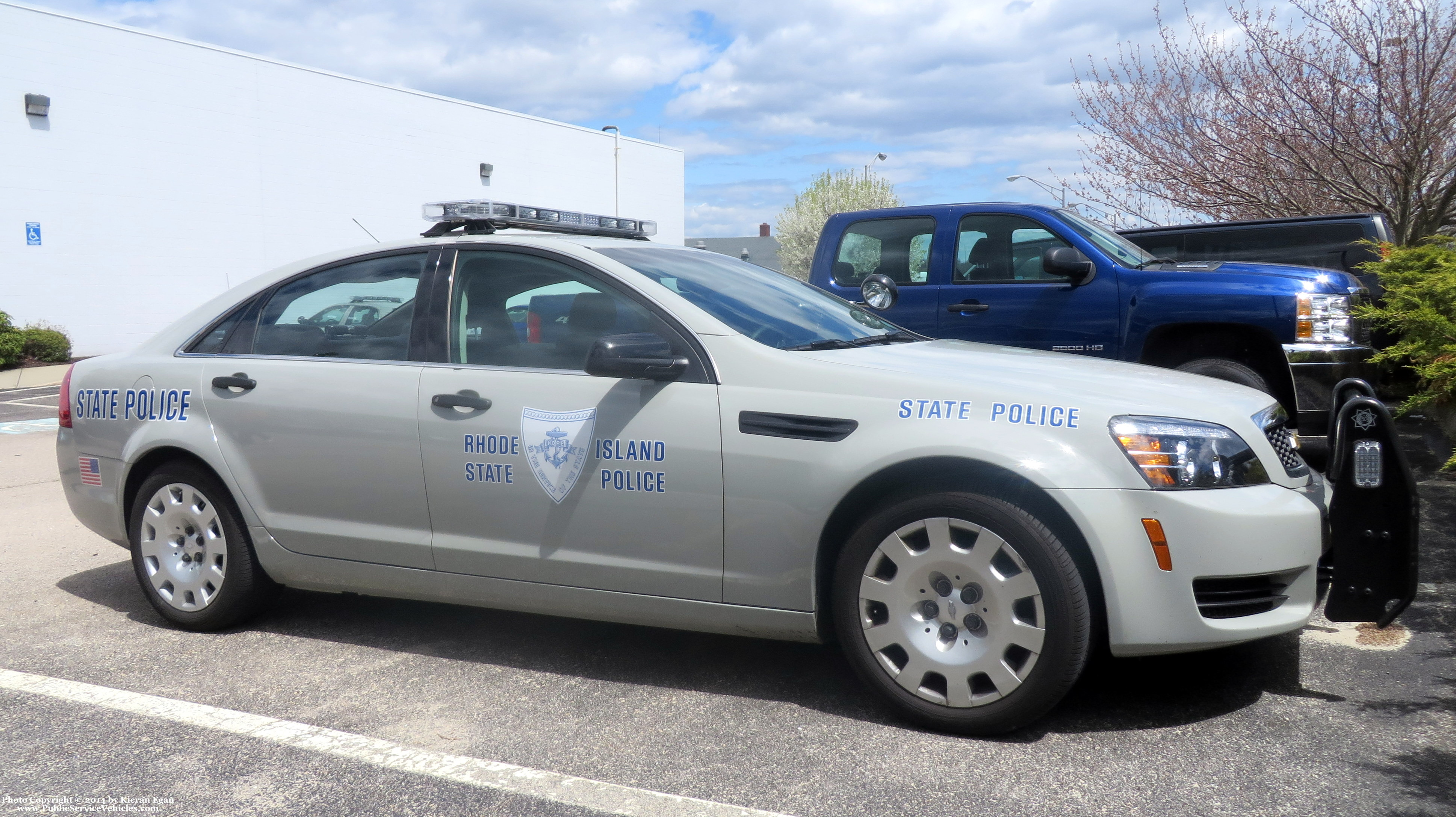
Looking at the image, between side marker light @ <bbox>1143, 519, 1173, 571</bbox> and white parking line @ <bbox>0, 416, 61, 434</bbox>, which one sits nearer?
side marker light @ <bbox>1143, 519, 1173, 571</bbox>

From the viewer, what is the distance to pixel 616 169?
36188mm

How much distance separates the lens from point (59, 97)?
2109cm

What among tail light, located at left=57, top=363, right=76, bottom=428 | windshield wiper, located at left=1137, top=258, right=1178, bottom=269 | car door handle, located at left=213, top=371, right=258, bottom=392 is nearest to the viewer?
car door handle, located at left=213, top=371, right=258, bottom=392

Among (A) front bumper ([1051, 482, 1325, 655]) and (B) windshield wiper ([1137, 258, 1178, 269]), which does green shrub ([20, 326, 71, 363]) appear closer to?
(B) windshield wiper ([1137, 258, 1178, 269])

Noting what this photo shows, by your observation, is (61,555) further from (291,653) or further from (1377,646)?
(1377,646)

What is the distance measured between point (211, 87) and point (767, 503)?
24.3 m

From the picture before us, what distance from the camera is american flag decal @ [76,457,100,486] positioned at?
472 centimetres

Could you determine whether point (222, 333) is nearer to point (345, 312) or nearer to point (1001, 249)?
point (345, 312)

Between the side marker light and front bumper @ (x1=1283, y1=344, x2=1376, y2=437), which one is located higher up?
front bumper @ (x1=1283, y1=344, x2=1376, y2=437)

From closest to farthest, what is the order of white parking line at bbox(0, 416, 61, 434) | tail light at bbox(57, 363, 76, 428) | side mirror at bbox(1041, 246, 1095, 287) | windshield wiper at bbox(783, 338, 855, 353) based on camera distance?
windshield wiper at bbox(783, 338, 855, 353), tail light at bbox(57, 363, 76, 428), side mirror at bbox(1041, 246, 1095, 287), white parking line at bbox(0, 416, 61, 434)

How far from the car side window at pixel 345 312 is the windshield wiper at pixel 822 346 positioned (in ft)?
4.83

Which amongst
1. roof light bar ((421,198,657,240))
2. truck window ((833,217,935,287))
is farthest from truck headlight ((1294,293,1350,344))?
roof light bar ((421,198,657,240))

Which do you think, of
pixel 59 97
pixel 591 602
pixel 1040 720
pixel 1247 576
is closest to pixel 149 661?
pixel 591 602

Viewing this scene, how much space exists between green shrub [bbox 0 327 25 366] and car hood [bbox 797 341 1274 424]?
2009cm
